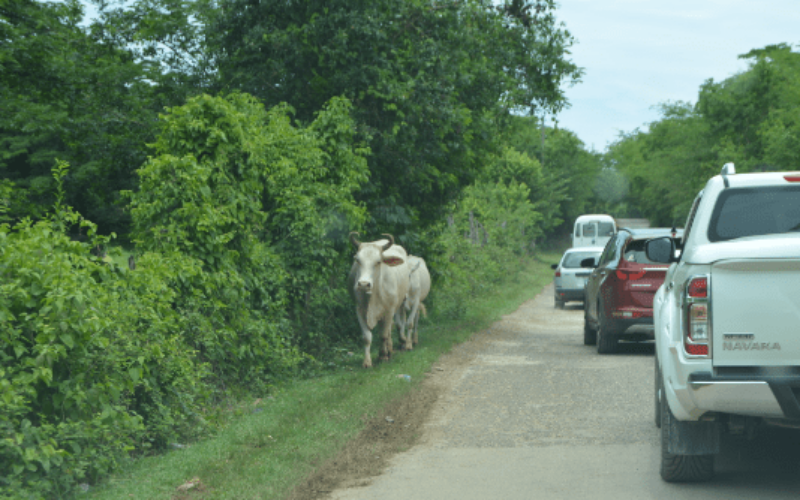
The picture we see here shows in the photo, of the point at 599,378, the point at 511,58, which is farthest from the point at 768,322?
the point at 511,58

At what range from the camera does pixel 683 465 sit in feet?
20.0

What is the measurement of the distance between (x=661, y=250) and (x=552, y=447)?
1880mm

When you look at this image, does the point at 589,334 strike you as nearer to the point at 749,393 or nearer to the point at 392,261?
the point at 392,261

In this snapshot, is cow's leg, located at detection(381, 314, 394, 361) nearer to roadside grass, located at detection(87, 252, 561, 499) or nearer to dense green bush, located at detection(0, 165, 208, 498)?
roadside grass, located at detection(87, 252, 561, 499)

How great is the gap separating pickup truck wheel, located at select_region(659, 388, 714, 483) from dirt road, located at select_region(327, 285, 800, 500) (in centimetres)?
9

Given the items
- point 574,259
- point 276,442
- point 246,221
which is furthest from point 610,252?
point 574,259

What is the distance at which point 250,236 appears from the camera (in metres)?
10.6

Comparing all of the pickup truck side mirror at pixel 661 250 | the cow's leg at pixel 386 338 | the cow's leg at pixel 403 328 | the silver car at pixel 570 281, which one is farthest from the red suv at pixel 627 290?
the silver car at pixel 570 281

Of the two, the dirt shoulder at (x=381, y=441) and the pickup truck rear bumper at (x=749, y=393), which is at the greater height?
the pickup truck rear bumper at (x=749, y=393)

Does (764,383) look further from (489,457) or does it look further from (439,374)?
(439,374)

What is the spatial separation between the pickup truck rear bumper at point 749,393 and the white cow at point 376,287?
7.01m

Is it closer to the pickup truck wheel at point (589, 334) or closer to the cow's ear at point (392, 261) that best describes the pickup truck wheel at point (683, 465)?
the cow's ear at point (392, 261)

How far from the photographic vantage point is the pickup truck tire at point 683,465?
606 cm

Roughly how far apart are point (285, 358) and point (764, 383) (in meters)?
6.61
